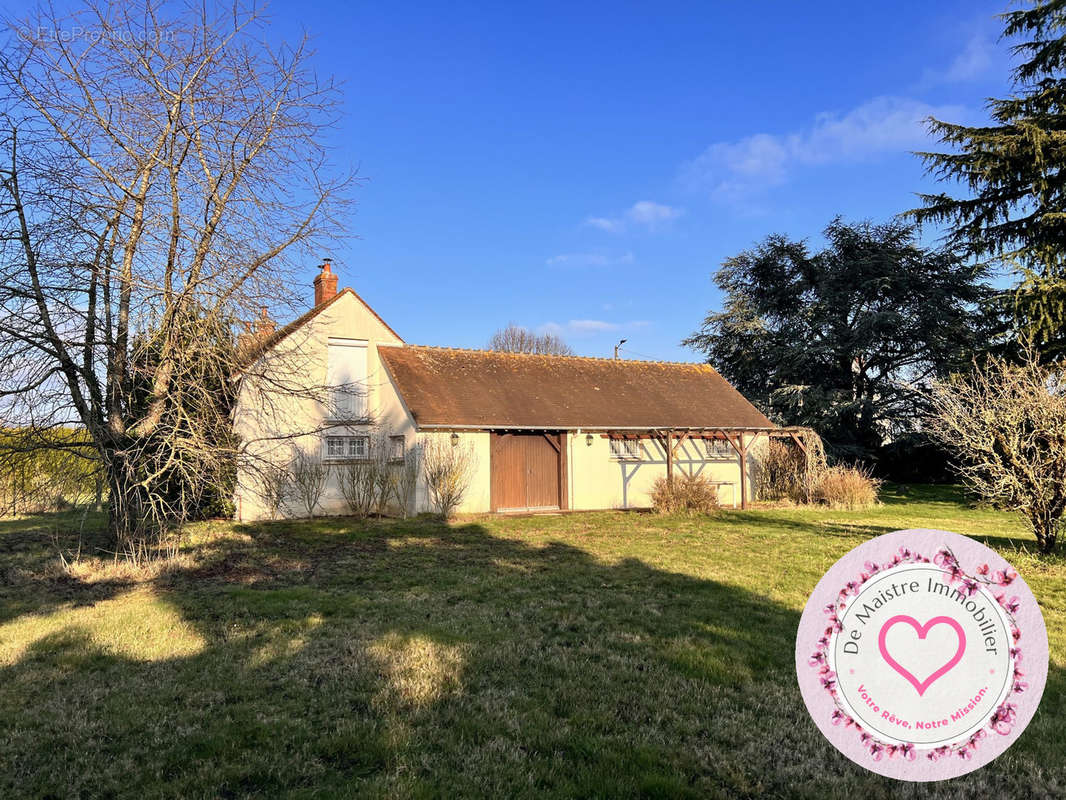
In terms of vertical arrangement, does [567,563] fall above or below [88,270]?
below

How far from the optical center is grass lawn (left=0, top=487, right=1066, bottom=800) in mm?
3266

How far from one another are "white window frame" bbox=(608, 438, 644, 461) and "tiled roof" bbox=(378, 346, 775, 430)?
774 millimetres

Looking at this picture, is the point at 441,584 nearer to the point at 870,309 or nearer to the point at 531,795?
the point at 531,795


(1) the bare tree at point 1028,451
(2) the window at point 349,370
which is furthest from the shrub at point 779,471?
(2) the window at point 349,370

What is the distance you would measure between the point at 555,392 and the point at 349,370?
6.01 meters

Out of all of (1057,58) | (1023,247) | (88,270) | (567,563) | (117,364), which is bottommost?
(567,563)

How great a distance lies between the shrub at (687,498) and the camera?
16578 mm

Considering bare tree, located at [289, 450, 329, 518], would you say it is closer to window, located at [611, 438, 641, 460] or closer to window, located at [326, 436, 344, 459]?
window, located at [326, 436, 344, 459]

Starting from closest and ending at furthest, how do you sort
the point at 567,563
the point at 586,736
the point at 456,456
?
the point at 586,736, the point at 567,563, the point at 456,456

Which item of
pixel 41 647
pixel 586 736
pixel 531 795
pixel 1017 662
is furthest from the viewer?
pixel 41 647

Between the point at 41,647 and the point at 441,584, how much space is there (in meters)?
3.95


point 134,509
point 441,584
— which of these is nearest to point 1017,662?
point 441,584

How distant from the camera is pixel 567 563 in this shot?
9.41 meters

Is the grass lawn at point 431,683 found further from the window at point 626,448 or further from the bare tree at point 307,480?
the window at point 626,448
